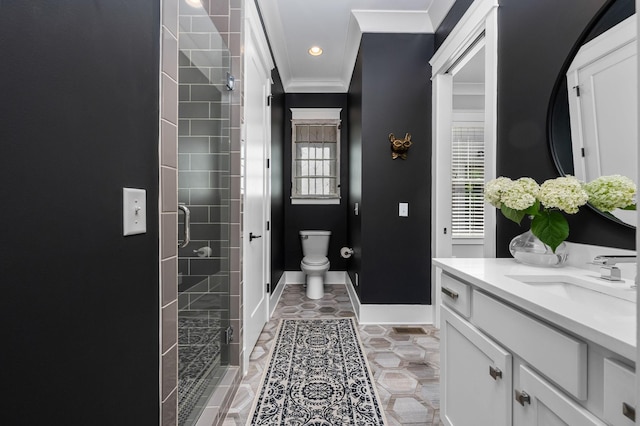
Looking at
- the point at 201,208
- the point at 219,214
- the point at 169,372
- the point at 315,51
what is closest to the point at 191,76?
the point at 201,208

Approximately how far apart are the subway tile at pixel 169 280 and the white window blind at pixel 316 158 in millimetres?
3352

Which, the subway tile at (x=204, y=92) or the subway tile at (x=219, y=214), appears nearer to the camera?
the subway tile at (x=204, y=92)

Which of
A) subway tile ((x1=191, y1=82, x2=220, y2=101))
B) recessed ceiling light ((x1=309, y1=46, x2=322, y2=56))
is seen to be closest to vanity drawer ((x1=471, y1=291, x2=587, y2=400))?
subway tile ((x1=191, y1=82, x2=220, y2=101))

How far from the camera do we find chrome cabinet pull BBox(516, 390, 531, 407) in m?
0.88

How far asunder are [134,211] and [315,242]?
345 cm

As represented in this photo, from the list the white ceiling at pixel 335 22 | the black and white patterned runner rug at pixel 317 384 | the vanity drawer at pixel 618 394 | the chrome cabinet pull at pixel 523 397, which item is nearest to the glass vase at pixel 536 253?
the chrome cabinet pull at pixel 523 397

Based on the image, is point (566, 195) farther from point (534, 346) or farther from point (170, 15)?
point (170, 15)

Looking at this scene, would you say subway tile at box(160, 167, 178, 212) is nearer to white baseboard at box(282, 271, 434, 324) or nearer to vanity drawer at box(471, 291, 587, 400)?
vanity drawer at box(471, 291, 587, 400)

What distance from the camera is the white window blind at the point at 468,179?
4246mm

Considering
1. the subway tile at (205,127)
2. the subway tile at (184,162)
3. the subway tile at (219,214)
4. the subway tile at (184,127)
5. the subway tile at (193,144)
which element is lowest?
the subway tile at (219,214)

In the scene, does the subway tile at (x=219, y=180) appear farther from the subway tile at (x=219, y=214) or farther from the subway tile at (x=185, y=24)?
the subway tile at (x=185, y=24)

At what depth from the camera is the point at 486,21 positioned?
1953 mm

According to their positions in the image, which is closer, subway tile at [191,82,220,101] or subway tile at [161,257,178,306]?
subway tile at [161,257,178,306]

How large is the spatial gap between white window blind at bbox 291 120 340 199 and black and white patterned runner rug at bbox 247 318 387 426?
2.18 metres
